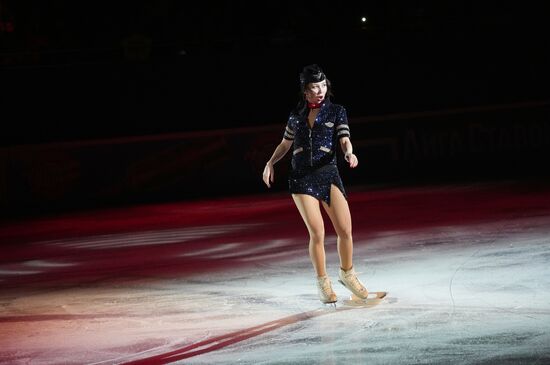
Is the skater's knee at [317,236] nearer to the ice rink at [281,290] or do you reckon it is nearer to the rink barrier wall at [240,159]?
the ice rink at [281,290]

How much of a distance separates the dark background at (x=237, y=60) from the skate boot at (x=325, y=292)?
15.3m

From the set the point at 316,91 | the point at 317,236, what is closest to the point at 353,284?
the point at 317,236

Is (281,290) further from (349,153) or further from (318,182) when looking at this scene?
(349,153)

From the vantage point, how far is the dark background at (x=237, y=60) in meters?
22.7

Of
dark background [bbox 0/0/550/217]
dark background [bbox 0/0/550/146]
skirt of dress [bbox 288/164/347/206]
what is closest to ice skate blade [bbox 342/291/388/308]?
skirt of dress [bbox 288/164/347/206]

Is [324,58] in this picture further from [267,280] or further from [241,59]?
[267,280]

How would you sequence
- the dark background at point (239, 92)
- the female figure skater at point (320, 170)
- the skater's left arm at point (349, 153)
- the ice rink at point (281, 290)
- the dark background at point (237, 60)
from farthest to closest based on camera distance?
the dark background at point (237, 60) → the dark background at point (239, 92) → the female figure skater at point (320, 170) → the skater's left arm at point (349, 153) → the ice rink at point (281, 290)

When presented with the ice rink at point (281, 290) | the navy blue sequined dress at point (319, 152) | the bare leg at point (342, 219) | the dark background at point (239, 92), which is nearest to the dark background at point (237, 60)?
the dark background at point (239, 92)

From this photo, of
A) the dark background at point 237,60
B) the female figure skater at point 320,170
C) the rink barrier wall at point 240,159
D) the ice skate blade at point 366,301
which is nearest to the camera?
the ice skate blade at point 366,301

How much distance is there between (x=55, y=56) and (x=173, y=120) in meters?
3.24

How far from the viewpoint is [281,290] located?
9047 mm

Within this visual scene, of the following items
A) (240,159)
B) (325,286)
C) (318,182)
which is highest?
(318,182)

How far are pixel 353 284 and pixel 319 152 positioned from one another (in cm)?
117

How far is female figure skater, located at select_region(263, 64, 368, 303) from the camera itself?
806 cm
